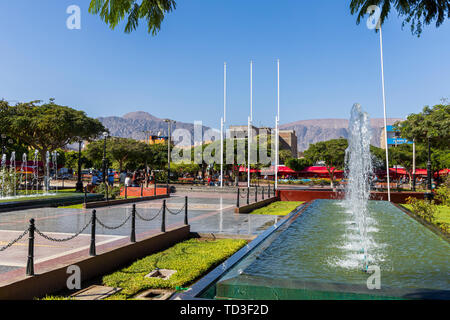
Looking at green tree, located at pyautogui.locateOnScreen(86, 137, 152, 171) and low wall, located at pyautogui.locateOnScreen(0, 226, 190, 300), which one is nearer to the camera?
low wall, located at pyautogui.locateOnScreen(0, 226, 190, 300)

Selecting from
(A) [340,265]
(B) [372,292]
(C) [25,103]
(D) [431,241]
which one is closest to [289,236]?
(A) [340,265]

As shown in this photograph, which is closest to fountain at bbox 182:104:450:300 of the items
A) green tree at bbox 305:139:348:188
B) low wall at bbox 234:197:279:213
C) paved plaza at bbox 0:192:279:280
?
paved plaza at bbox 0:192:279:280

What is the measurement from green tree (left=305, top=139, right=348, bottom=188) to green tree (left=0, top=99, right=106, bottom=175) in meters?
30.6

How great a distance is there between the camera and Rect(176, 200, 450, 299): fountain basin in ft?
14.1

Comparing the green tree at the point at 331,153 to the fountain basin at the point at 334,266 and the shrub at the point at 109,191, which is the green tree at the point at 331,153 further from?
the fountain basin at the point at 334,266

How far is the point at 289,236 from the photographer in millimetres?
8242

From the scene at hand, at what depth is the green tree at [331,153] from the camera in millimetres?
47812

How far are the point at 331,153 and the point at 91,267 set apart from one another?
4507cm

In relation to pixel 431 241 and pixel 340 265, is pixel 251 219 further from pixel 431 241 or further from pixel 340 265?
pixel 340 265

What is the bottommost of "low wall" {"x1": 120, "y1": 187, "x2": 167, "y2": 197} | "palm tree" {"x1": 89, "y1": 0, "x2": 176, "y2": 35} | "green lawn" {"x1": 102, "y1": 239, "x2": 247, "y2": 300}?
"green lawn" {"x1": 102, "y1": 239, "x2": 247, "y2": 300}

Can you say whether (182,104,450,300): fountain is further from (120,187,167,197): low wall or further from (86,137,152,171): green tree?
(86,137,152,171): green tree

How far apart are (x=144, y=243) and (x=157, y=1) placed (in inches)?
201

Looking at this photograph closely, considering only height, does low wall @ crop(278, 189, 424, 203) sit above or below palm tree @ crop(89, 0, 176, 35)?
below
